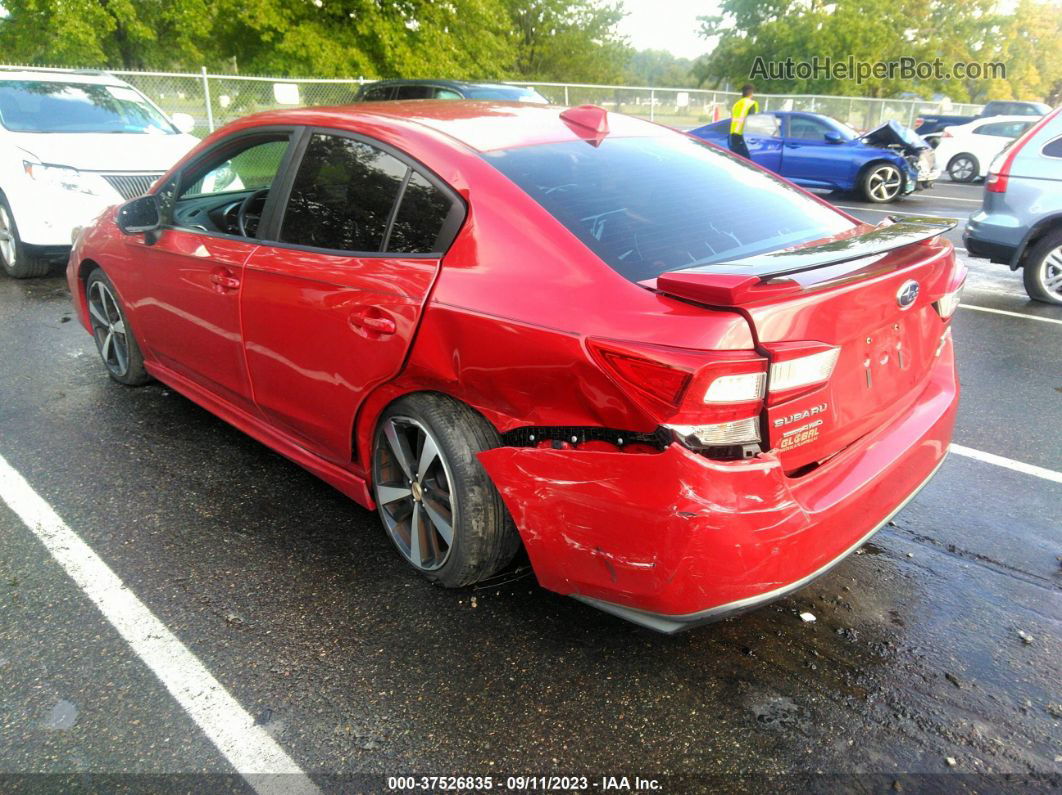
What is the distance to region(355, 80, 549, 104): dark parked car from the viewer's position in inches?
447

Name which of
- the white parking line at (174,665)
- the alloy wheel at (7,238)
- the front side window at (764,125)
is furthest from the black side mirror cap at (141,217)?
the front side window at (764,125)

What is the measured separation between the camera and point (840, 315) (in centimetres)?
224

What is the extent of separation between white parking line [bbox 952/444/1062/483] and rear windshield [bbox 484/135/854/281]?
1679 mm

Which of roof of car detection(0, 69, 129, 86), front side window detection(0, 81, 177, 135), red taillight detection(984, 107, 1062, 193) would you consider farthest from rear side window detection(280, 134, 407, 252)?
roof of car detection(0, 69, 129, 86)

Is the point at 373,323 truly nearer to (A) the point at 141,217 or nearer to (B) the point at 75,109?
(A) the point at 141,217

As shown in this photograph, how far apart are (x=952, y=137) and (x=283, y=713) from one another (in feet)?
68.2

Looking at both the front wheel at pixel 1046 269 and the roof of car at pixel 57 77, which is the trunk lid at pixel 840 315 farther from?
the roof of car at pixel 57 77

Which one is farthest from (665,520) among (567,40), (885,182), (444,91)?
(567,40)

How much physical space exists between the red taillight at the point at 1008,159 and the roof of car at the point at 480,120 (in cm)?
496

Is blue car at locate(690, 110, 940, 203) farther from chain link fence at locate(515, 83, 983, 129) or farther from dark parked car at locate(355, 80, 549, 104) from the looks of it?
chain link fence at locate(515, 83, 983, 129)

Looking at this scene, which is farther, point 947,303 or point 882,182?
point 882,182

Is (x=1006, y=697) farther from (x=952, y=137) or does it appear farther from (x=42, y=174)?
(x=952, y=137)

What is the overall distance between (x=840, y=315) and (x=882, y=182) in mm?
13625

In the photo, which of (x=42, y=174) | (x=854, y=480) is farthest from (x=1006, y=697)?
(x=42, y=174)
